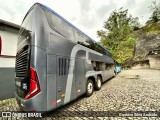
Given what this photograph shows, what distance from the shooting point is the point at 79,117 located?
338 centimetres

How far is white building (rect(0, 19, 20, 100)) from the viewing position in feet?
19.1

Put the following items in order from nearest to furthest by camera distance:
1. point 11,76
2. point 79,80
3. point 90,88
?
1. point 79,80
2. point 90,88
3. point 11,76

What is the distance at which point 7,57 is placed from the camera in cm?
608

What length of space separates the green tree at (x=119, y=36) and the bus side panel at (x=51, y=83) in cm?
2875

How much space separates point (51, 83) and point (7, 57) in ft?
15.2

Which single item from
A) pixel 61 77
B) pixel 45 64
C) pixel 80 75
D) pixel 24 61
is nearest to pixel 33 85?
pixel 45 64

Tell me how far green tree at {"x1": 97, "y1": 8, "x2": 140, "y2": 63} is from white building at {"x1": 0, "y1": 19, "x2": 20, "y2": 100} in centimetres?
2760

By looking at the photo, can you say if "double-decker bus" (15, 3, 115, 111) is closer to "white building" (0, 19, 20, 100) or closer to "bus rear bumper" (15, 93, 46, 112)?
"bus rear bumper" (15, 93, 46, 112)

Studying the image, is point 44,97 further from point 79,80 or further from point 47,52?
point 79,80

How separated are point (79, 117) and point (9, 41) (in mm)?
5857

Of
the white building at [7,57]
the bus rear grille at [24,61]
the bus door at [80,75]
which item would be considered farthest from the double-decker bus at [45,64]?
the white building at [7,57]

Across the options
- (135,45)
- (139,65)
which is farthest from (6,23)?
(135,45)

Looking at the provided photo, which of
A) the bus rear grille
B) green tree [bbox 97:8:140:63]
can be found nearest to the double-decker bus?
the bus rear grille

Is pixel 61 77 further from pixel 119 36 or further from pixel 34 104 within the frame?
pixel 119 36
